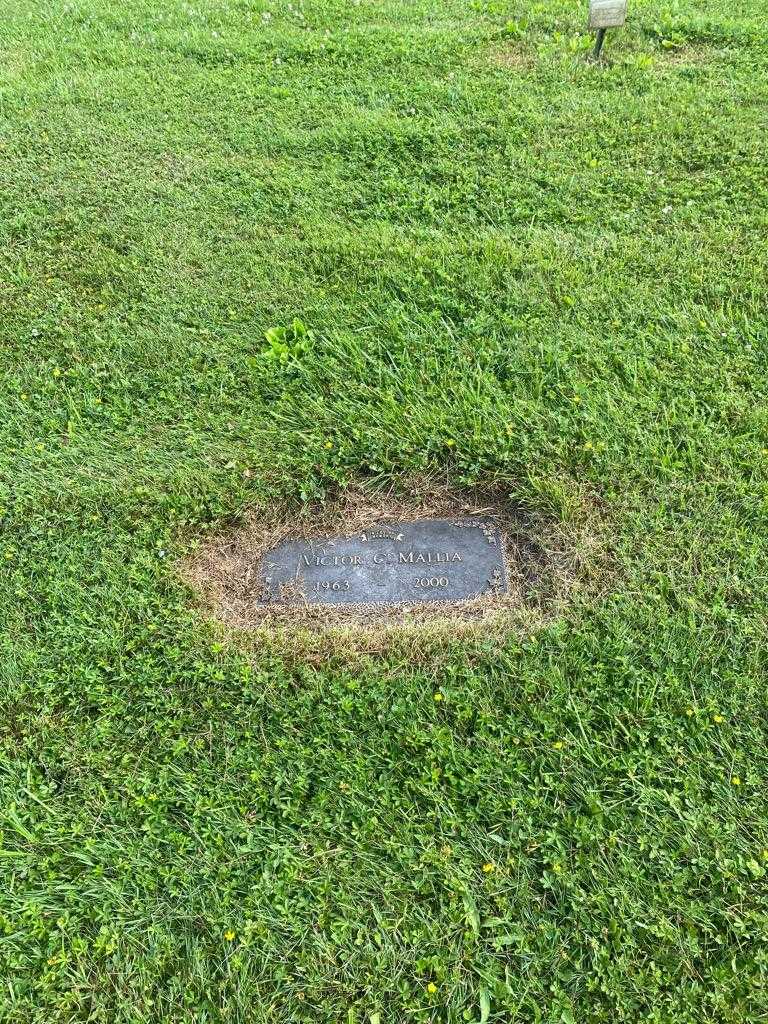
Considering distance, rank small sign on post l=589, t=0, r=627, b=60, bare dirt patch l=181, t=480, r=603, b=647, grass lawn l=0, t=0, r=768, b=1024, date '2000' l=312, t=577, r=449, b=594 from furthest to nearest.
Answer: small sign on post l=589, t=0, r=627, b=60 → date '2000' l=312, t=577, r=449, b=594 → bare dirt patch l=181, t=480, r=603, b=647 → grass lawn l=0, t=0, r=768, b=1024

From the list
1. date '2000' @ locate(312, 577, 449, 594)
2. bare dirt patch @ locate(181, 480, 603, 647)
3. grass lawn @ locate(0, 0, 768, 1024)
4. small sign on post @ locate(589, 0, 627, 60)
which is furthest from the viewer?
small sign on post @ locate(589, 0, 627, 60)

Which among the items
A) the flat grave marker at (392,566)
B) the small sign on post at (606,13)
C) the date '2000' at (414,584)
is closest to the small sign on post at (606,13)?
the small sign on post at (606,13)

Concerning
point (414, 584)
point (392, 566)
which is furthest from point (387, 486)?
point (414, 584)

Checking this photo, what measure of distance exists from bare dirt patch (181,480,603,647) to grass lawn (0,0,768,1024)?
9cm

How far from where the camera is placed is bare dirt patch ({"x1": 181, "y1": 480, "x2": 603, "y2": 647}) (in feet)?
10.3

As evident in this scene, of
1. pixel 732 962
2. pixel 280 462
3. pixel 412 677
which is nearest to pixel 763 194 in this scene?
pixel 280 462

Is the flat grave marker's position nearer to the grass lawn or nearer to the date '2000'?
the date '2000'

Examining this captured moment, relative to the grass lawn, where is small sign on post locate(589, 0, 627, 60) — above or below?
above

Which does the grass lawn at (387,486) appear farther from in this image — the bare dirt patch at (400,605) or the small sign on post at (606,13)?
the small sign on post at (606,13)

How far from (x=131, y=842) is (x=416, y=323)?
9.31 feet

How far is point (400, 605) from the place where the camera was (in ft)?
10.5

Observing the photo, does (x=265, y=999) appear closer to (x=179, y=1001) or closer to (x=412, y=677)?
(x=179, y=1001)

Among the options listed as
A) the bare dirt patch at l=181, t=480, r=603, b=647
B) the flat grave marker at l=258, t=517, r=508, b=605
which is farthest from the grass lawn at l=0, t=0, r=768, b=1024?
the flat grave marker at l=258, t=517, r=508, b=605

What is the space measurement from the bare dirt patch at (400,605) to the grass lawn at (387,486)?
0.09 m
